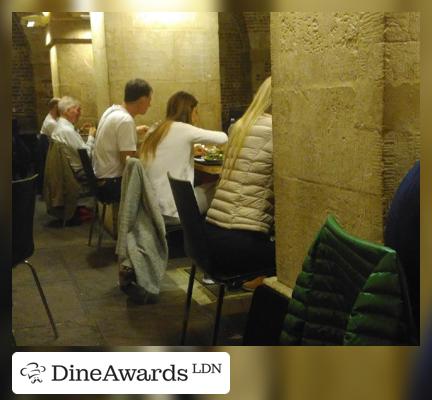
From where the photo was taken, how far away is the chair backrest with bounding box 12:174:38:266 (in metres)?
1.56

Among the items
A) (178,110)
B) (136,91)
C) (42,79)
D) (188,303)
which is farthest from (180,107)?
(42,79)

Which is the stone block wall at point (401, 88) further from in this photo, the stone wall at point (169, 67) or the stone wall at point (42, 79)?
the stone wall at point (42, 79)

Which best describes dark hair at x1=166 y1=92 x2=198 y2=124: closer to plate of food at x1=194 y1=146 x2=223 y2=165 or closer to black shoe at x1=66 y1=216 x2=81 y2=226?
plate of food at x1=194 y1=146 x2=223 y2=165

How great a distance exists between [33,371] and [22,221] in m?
0.39

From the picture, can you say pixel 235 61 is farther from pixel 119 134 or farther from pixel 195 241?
pixel 195 241

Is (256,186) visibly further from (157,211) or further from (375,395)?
(375,395)

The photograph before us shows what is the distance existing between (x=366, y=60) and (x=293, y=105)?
34cm

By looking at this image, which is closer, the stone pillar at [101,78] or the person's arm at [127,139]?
the person's arm at [127,139]

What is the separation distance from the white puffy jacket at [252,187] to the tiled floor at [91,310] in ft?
1.26

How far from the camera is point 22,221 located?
1.59 metres

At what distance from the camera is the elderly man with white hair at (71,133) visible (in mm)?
3557

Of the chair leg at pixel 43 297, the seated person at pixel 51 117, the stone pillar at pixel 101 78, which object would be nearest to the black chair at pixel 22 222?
the chair leg at pixel 43 297

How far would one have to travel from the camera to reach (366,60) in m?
1.54

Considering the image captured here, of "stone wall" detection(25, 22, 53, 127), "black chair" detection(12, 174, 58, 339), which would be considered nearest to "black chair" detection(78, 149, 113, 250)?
"black chair" detection(12, 174, 58, 339)
